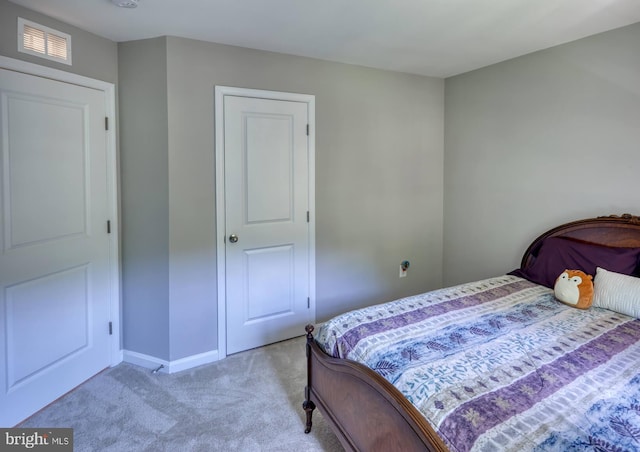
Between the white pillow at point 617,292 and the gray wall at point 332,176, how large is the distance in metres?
1.71

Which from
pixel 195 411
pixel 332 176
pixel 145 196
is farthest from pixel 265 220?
pixel 195 411

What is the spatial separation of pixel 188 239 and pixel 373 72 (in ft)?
7.21

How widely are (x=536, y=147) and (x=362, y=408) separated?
2.56 m

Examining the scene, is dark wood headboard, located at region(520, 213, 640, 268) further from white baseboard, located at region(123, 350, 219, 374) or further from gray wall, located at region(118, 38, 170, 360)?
gray wall, located at region(118, 38, 170, 360)

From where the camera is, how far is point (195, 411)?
2141 mm

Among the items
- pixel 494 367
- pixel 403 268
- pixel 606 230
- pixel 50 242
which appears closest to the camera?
pixel 494 367

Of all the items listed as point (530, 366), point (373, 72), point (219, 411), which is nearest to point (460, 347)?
point (530, 366)

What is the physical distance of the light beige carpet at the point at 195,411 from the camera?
189 cm

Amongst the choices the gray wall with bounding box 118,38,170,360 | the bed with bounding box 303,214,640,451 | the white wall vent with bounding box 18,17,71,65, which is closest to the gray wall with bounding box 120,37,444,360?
the gray wall with bounding box 118,38,170,360

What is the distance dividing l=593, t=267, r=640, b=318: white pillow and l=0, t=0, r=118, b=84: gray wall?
11.4ft

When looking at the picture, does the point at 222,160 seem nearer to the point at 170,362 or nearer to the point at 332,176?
the point at 332,176

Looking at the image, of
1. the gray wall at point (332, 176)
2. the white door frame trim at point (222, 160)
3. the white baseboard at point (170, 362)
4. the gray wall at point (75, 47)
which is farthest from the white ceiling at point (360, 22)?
the white baseboard at point (170, 362)

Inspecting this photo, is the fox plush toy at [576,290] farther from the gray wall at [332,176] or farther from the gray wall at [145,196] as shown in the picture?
the gray wall at [145,196]

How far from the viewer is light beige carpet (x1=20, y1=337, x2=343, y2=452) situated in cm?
189
